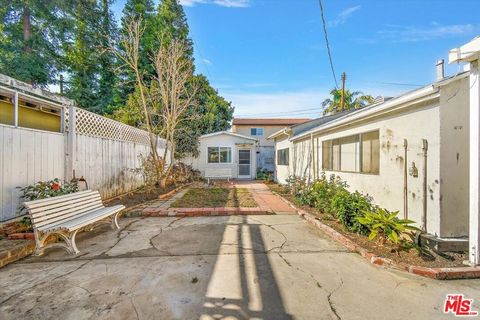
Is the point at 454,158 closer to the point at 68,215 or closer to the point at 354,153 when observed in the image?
the point at 354,153

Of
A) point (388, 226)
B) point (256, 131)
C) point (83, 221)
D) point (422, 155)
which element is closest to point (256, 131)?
point (256, 131)

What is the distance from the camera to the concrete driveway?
96.2 inches

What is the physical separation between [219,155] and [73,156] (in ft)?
36.6

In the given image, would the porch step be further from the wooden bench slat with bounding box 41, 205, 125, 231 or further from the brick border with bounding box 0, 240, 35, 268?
the brick border with bounding box 0, 240, 35, 268

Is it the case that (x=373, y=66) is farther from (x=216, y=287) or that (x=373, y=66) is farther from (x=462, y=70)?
(x=216, y=287)

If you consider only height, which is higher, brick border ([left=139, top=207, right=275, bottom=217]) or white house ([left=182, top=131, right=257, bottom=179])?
white house ([left=182, top=131, right=257, bottom=179])

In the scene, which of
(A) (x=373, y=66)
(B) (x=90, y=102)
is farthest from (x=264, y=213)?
(B) (x=90, y=102)

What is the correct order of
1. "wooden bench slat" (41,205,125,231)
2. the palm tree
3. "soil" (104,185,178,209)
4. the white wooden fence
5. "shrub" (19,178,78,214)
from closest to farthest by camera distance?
1. "wooden bench slat" (41,205,125,231)
2. the white wooden fence
3. "shrub" (19,178,78,214)
4. "soil" (104,185,178,209)
5. the palm tree

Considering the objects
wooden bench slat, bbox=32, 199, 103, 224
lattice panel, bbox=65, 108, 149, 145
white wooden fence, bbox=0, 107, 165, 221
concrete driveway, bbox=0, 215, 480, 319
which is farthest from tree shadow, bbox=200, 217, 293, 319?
lattice panel, bbox=65, 108, 149, 145

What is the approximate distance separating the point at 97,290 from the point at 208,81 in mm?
19804

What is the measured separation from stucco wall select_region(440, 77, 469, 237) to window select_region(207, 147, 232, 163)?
13.8m

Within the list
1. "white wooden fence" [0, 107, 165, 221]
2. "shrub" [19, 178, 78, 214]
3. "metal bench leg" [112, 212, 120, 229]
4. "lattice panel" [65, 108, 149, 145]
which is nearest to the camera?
"white wooden fence" [0, 107, 165, 221]

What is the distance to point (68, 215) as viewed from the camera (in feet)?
14.4

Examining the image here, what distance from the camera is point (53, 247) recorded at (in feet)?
13.6
